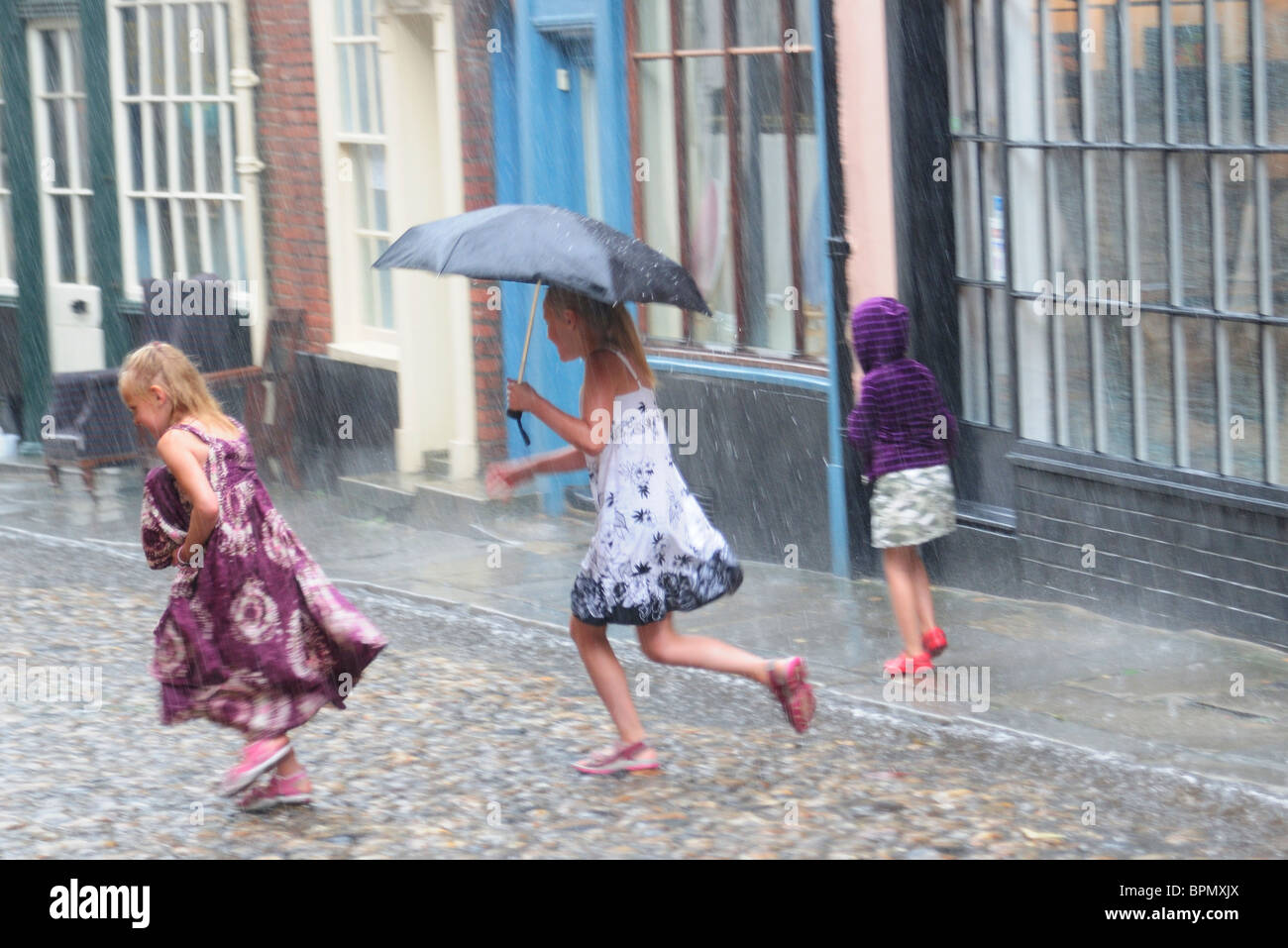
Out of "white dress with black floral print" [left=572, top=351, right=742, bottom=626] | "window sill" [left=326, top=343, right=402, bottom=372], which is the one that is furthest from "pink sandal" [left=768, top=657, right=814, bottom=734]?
"window sill" [left=326, top=343, right=402, bottom=372]

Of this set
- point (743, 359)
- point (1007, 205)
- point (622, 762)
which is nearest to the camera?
point (622, 762)

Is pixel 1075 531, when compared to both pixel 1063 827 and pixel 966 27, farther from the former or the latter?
pixel 1063 827

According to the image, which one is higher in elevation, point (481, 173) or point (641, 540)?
point (481, 173)

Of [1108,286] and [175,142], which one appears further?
[175,142]

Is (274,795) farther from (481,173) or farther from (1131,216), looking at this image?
(481,173)

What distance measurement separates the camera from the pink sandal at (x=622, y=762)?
6.29 meters

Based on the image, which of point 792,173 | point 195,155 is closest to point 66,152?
point 195,155

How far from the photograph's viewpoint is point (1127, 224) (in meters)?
8.20

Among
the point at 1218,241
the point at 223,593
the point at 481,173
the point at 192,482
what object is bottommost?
the point at 223,593

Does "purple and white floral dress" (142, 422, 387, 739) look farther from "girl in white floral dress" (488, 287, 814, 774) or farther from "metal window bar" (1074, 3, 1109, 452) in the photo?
"metal window bar" (1074, 3, 1109, 452)

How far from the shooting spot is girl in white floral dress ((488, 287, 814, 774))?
605 cm

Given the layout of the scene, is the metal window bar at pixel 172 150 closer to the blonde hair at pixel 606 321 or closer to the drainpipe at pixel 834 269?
the drainpipe at pixel 834 269

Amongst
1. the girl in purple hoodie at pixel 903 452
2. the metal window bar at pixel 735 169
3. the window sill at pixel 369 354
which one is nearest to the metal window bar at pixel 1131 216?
the girl in purple hoodie at pixel 903 452

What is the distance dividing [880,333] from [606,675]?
77.7 inches
